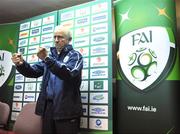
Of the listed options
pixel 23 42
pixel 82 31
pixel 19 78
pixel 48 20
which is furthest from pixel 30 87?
pixel 82 31

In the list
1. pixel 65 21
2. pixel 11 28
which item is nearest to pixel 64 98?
pixel 65 21

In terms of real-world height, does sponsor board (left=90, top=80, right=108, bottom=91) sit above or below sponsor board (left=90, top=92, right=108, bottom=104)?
above

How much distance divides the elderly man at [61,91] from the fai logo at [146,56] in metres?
0.52

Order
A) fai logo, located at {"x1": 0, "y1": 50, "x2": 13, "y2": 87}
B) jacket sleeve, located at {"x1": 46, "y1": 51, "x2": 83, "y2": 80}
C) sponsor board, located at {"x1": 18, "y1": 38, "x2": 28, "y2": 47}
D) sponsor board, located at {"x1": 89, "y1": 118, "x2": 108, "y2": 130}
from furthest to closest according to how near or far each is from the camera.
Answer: fai logo, located at {"x1": 0, "y1": 50, "x2": 13, "y2": 87} < sponsor board, located at {"x1": 18, "y1": 38, "x2": 28, "y2": 47} < sponsor board, located at {"x1": 89, "y1": 118, "x2": 108, "y2": 130} < jacket sleeve, located at {"x1": 46, "y1": 51, "x2": 83, "y2": 80}

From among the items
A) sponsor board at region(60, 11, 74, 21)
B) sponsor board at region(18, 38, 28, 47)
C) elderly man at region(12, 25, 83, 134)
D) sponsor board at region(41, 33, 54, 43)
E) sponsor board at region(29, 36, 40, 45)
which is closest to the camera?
elderly man at region(12, 25, 83, 134)

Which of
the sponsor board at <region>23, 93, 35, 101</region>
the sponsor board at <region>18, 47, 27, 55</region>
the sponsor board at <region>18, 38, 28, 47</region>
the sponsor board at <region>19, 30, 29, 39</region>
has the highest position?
the sponsor board at <region>19, 30, 29, 39</region>

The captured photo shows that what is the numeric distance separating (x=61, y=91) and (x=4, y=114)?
53.2 inches

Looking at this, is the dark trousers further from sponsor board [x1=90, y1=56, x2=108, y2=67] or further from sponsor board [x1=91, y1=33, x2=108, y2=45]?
sponsor board [x1=91, y1=33, x2=108, y2=45]

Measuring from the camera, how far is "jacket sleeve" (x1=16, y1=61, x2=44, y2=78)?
2.04m

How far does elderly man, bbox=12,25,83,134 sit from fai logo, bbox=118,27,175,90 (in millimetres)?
523

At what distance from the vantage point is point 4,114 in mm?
2871

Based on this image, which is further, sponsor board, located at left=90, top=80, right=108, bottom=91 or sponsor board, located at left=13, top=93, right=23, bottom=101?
sponsor board, located at left=13, top=93, right=23, bottom=101

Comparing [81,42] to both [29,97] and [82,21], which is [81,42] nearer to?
[82,21]

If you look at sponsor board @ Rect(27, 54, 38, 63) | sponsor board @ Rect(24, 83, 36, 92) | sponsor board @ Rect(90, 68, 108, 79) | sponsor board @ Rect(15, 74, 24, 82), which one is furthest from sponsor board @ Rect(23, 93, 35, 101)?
sponsor board @ Rect(90, 68, 108, 79)
